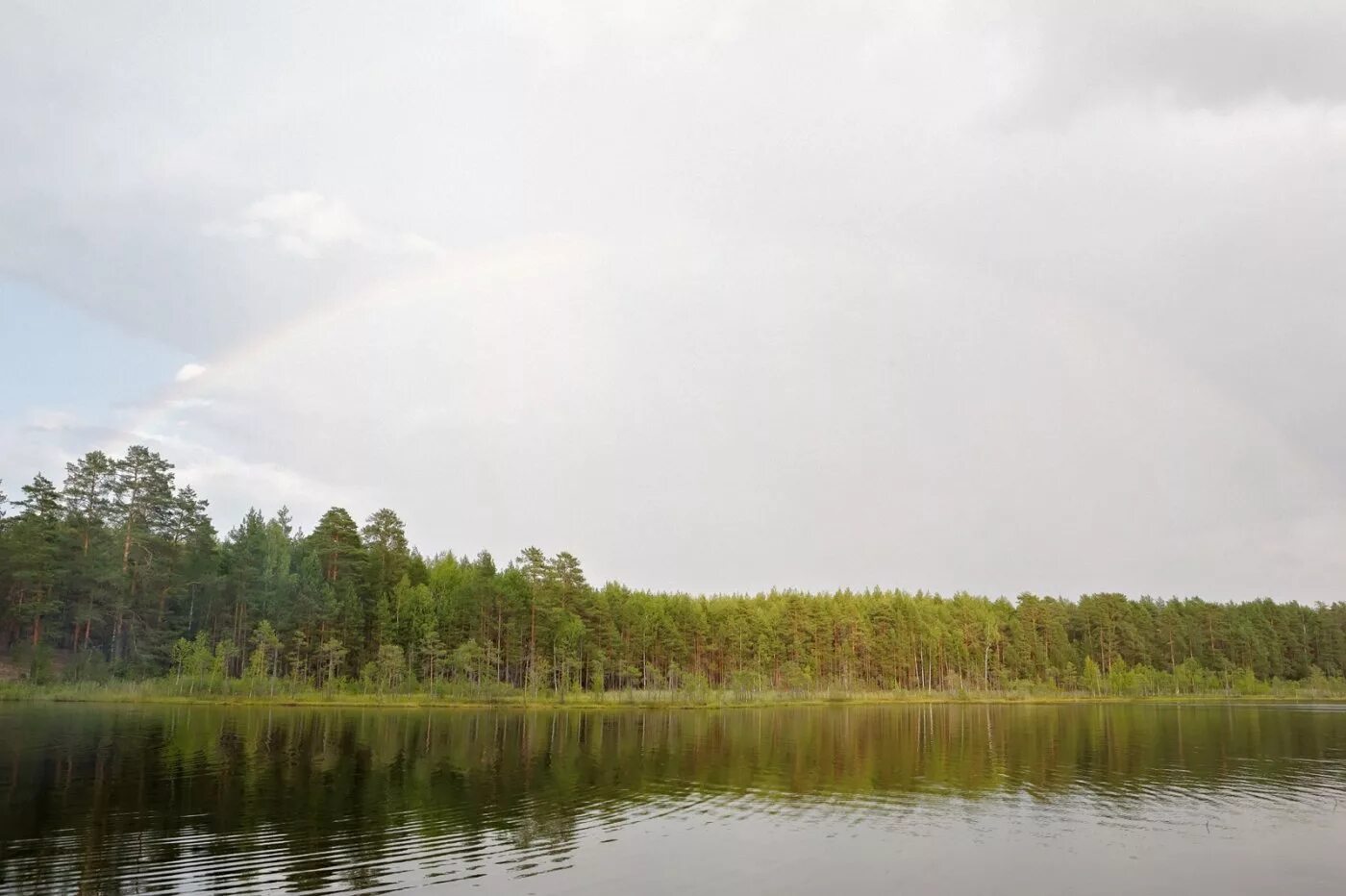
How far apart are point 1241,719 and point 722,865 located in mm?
98609

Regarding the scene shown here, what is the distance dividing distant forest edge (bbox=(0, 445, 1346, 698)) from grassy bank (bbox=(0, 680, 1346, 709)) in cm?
94

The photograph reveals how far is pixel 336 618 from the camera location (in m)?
106

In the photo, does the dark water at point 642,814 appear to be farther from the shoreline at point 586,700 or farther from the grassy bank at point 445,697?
the grassy bank at point 445,697

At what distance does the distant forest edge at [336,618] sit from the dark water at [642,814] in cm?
4318

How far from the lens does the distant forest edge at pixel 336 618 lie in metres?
97.6

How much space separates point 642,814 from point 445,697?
81.0 m

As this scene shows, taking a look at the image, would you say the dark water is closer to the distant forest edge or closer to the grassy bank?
the grassy bank

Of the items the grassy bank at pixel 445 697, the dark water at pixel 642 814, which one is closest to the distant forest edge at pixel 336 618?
the grassy bank at pixel 445 697

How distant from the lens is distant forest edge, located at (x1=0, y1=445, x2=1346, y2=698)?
97.6 metres

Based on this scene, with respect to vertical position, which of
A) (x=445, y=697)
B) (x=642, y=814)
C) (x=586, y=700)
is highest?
(x=642, y=814)

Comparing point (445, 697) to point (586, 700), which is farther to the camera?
point (586, 700)

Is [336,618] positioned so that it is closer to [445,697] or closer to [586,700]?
[445,697]

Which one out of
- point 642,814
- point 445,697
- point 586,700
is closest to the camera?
point 642,814

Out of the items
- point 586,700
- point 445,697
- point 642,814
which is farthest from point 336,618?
point 642,814
